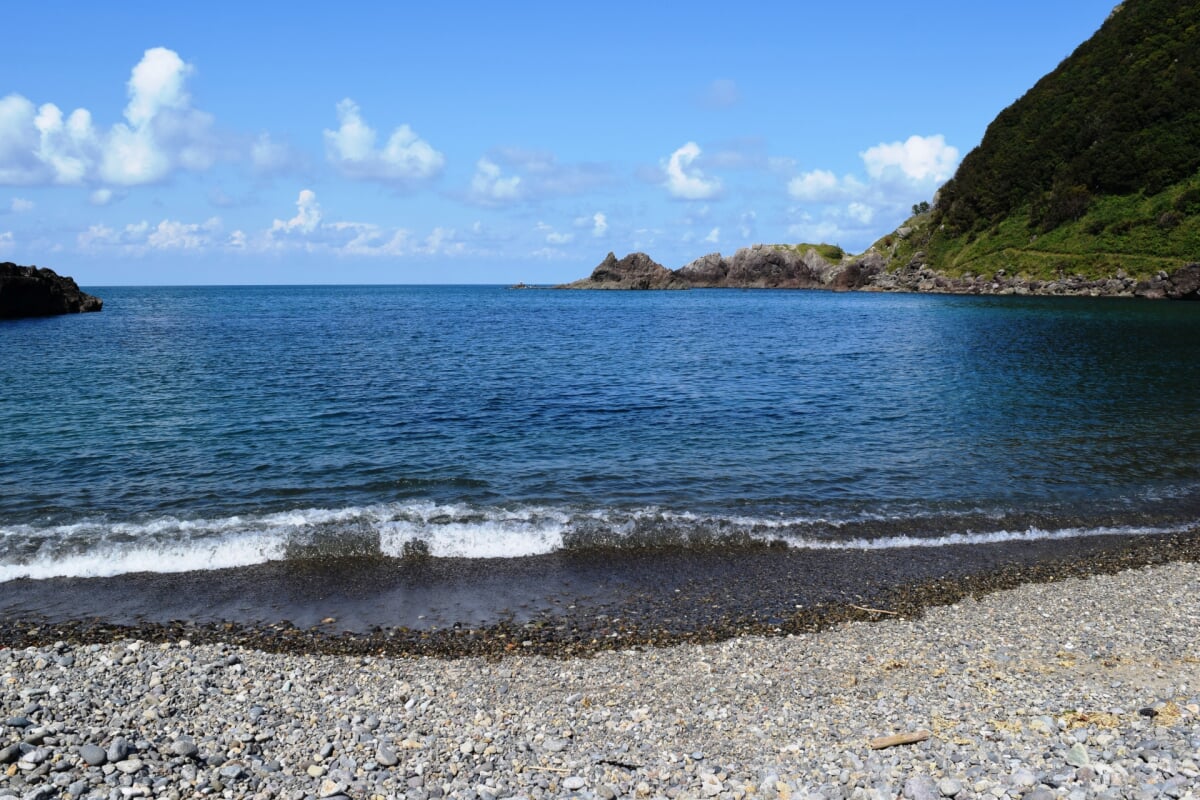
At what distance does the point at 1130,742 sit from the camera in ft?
31.3

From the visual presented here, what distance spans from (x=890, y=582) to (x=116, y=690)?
1495cm

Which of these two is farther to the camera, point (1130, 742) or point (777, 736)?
point (777, 736)

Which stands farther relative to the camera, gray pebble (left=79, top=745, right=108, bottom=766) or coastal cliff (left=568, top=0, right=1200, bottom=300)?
coastal cliff (left=568, top=0, right=1200, bottom=300)

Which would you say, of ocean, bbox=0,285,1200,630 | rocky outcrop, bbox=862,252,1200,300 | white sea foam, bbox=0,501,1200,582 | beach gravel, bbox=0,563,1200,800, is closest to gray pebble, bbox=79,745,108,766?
beach gravel, bbox=0,563,1200,800

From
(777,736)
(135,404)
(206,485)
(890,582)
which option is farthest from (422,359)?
(777,736)

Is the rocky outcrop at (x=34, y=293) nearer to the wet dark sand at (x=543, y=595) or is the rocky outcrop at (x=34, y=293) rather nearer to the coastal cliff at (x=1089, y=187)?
the wet dark sand at (x=543, y=595)

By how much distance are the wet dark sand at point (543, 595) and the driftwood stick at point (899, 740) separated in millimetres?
4634

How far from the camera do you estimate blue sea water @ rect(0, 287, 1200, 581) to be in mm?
20500

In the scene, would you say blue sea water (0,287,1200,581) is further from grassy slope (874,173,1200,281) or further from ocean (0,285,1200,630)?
grassy slope (874,173,1200,281)

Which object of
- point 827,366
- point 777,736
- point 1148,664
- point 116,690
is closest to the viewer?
point 777,736

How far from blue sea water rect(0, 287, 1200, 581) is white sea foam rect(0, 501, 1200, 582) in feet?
0.28

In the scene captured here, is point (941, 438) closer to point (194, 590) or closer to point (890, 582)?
point (890, 582)

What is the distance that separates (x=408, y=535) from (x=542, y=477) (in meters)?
6.31

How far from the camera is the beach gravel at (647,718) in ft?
29.9
